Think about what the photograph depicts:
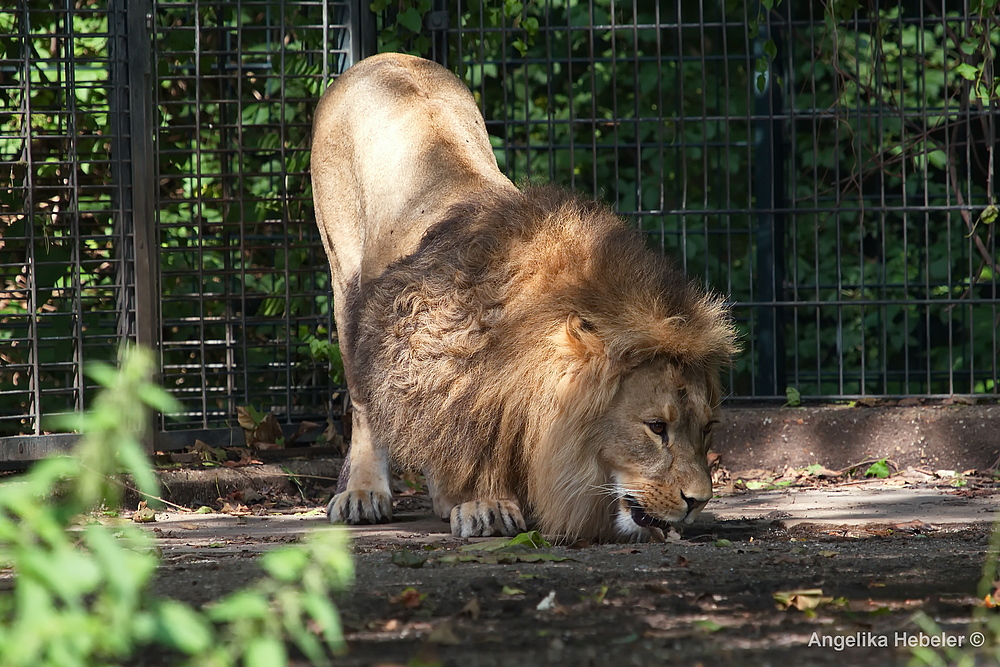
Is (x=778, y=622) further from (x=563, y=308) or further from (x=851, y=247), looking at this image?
(x=851, y=247)

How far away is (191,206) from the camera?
630 centimetres

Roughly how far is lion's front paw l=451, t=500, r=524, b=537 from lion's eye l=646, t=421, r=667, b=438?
23.1 inches

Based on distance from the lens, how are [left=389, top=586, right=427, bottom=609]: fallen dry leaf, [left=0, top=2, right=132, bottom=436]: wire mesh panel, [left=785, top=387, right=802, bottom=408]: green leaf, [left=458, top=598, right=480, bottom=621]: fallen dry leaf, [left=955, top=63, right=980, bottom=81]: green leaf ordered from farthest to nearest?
[left=785, top=387, right=802, bottom=408]: green leaf
[left=955, top=63, right=980, bottom=81]: green leaf
[left=0, top=2, right=132, bottom=436]: wire mesh panel
[left=389, top=586, right=427, bottom=609]: fallen dry leaf
[left=458, top=598, right=480, bottom=621]: fallen dry leaf

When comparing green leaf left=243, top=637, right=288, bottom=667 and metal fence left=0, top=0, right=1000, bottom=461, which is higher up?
metal fence left=0, top=0, right=1000, bottom=461

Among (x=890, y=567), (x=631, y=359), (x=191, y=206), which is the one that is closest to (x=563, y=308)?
(x=631, y=359)

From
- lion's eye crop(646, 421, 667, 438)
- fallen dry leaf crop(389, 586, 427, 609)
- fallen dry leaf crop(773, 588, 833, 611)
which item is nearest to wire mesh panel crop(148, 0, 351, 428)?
lion's eye crop(646, 421, 667, 438)

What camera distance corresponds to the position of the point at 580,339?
12.1 feet

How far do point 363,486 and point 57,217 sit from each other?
264cm

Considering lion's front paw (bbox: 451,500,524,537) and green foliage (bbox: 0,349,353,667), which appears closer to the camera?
green foliage (bbox: 0,349,353,667)

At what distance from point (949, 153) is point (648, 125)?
6.08 feet

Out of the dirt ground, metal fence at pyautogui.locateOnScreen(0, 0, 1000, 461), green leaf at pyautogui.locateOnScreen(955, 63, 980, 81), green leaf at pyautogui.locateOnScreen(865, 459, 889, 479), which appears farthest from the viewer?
green leaf at pyautogui.locateOnScreen(955, 63, 980, 81)

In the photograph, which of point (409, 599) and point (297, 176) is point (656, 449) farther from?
point (297, 176)

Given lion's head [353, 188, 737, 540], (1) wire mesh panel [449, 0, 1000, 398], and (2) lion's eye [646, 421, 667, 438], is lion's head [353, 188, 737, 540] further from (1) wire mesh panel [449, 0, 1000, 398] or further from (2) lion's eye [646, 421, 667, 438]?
(1) wire mesh panel [449, 0, 1000, 398]

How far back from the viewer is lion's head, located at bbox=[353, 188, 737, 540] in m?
3.71
